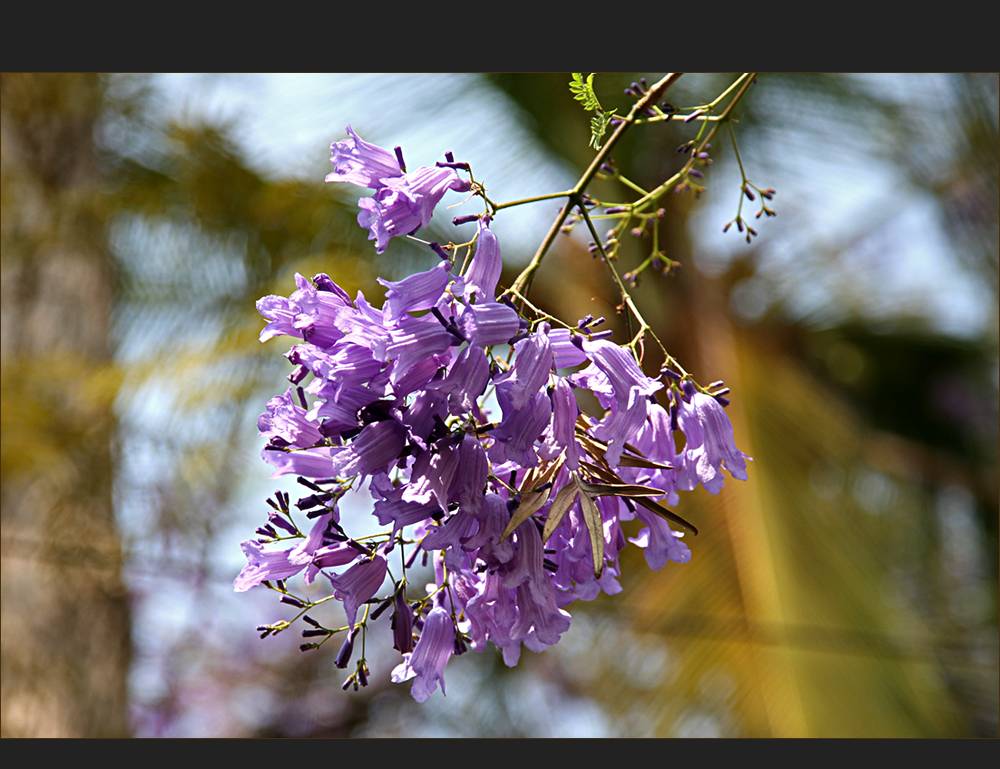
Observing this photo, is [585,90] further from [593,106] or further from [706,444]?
[706,444]

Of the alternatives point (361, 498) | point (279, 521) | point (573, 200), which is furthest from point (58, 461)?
point (573, 200)

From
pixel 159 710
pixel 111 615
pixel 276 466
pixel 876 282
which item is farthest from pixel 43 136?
pixel 876 282

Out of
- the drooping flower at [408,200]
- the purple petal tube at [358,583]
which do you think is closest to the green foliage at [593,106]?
the drooping flower at [408,200]

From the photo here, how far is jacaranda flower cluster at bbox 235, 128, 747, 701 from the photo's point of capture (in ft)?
2.46

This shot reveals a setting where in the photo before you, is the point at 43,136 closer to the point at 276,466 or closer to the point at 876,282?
the point at 276,466

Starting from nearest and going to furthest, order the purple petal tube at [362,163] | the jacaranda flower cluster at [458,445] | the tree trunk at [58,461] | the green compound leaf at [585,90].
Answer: the jacaranda flower cluster at [458,445], the purple petal tube at [362,163], the green compound leaf at [585,90], the tree trunk at [58,461]

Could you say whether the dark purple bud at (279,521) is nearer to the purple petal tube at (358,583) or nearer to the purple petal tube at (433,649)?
the purple petal tube at (358,583)

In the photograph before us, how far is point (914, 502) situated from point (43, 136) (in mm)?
6952

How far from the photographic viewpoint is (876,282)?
5.85 meters

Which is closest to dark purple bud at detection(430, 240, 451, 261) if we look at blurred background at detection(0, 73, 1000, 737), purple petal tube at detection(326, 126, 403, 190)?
purple petal tube at detection(326, 126, 403, 190)

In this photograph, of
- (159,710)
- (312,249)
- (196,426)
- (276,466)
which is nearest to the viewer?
(276,466)

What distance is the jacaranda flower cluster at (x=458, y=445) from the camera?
751 mm

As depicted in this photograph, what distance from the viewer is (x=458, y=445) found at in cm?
77

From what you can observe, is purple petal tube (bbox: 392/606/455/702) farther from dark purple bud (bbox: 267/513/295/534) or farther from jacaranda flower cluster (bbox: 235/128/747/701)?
dark purple bud (bbox: 267/513/295/534)
